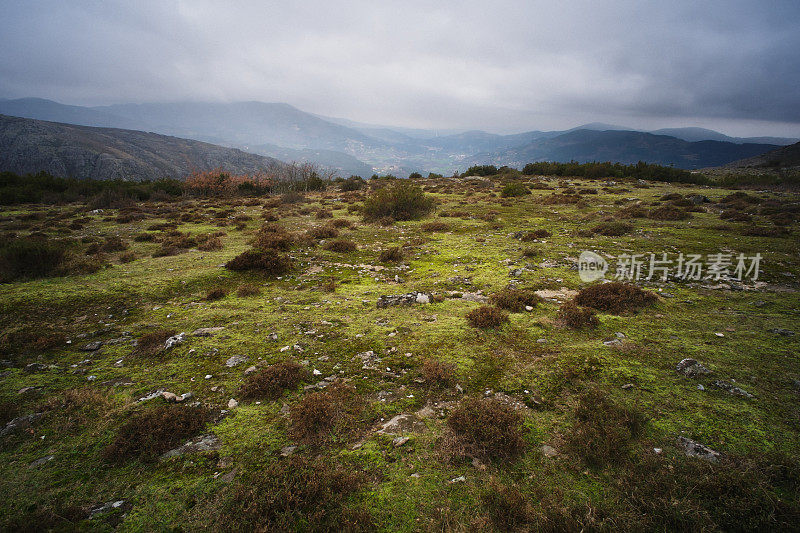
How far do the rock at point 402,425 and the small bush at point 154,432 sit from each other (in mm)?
2277

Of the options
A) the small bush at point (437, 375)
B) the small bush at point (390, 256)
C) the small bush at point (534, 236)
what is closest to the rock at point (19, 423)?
the small bush at point (437, 375)

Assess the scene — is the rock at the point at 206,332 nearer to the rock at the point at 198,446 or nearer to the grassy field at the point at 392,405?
the grassy field at the point at 392,405

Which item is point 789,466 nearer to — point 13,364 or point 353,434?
point 353,434

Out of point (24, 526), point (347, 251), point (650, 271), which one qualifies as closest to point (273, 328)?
point (24, 526)

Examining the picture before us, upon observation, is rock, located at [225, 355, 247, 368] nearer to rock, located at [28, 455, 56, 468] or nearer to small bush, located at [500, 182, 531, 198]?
rock, located at [28, 455, 56, 468]

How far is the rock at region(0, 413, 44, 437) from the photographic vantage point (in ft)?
11.0

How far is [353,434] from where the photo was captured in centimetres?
346

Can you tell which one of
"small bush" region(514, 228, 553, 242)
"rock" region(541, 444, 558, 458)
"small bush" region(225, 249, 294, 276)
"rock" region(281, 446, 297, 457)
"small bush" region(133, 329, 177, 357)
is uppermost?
"small bush" region(514, 228, 553, 242)

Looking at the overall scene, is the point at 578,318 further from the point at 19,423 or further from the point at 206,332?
A: the point at 19,423

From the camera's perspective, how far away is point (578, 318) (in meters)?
5.59

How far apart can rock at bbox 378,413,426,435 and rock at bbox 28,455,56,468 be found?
3511mm

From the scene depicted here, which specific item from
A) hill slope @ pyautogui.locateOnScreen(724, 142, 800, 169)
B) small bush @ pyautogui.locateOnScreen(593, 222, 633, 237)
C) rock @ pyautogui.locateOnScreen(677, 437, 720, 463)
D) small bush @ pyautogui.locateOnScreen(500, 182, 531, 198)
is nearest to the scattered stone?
rock @ pyautogui.locateOnScreen(677, 437, 720, 463)

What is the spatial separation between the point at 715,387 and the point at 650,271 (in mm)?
5167

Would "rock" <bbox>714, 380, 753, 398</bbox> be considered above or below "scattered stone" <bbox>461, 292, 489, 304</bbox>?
below
